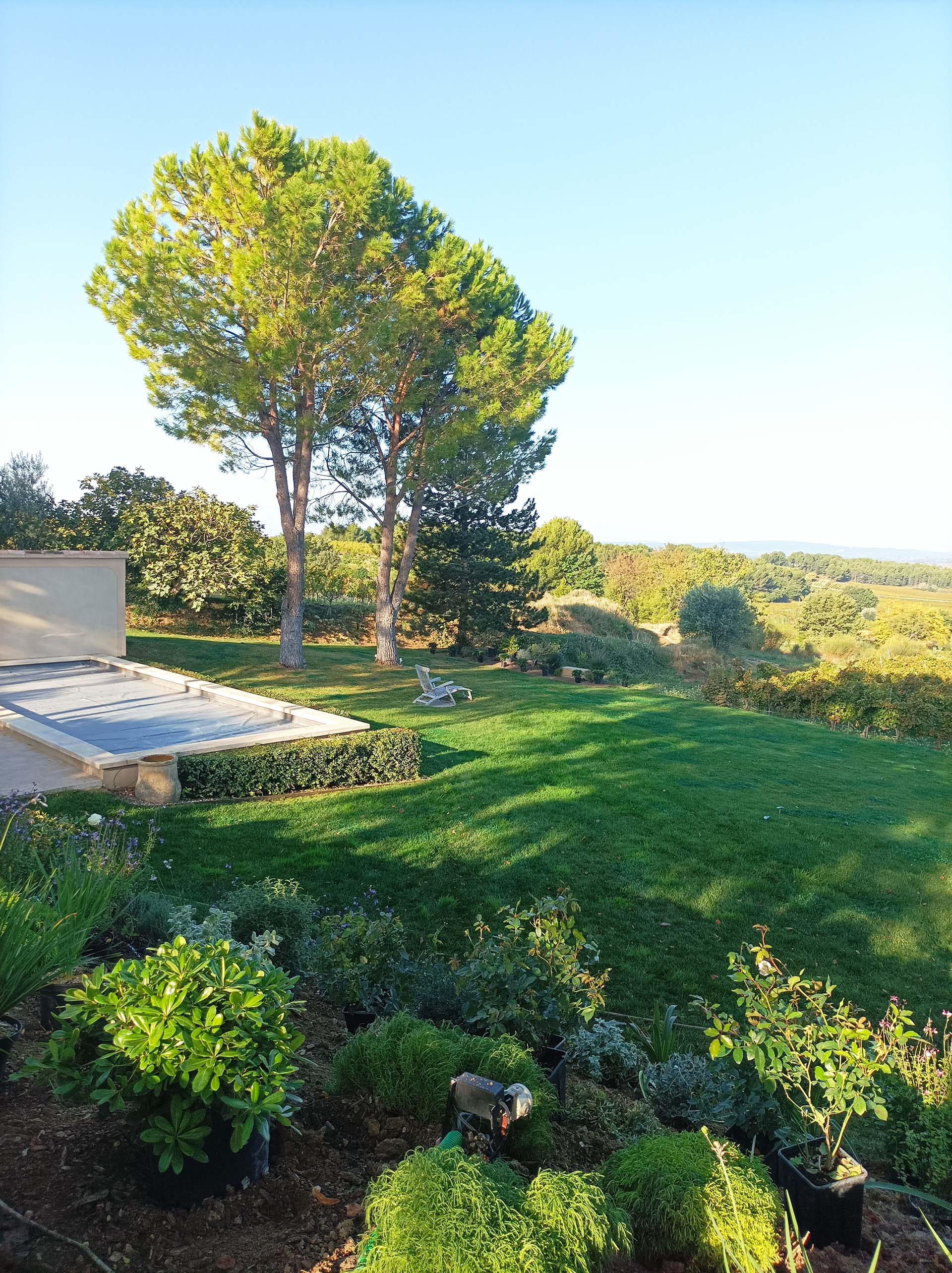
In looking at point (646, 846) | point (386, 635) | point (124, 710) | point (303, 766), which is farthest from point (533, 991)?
point (386, 635)

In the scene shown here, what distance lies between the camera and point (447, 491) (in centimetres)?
1980

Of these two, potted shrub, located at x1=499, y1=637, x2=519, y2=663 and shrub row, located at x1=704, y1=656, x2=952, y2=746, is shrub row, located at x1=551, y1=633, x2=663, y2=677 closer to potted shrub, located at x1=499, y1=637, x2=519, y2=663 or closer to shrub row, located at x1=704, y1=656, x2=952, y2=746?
potted shrub, located at x1=499, y1=637, x2=519, y2=663

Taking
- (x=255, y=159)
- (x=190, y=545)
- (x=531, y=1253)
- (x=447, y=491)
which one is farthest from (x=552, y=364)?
(x=531, y=1253)

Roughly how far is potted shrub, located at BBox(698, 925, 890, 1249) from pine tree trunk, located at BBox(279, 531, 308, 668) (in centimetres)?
1346

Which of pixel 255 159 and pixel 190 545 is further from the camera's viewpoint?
pixel 190 545

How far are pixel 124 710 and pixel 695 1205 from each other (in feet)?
32.9

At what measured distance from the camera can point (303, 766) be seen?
7.99m

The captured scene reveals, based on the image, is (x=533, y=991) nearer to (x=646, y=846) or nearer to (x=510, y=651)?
(x=646, y=846)

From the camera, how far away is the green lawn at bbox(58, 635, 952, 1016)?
5301 millimetres

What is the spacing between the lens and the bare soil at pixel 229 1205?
1.89 metres

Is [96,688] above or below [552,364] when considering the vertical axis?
below

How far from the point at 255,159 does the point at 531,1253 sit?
1550 cm

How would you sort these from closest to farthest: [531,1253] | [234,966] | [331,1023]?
[531,1253] → [234,966] → [331,1023]

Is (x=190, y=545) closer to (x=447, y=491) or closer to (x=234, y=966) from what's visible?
(x=447, y=491)
